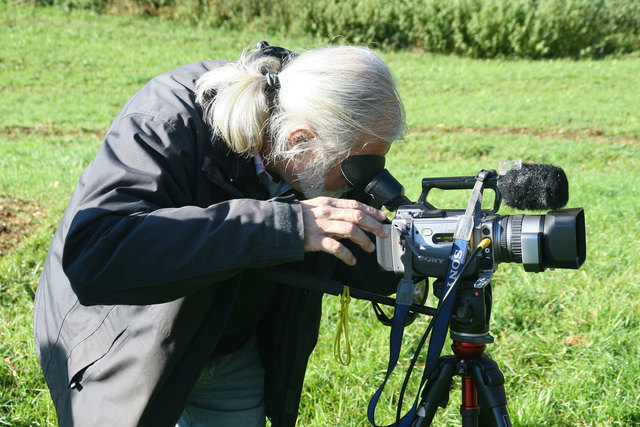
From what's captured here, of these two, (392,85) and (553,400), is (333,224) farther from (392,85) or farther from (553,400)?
(553,400)

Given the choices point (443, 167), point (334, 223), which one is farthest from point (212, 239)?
point (443, 167)

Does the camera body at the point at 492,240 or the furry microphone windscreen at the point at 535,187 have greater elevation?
the furry microphone windscreen at the point at 535,187

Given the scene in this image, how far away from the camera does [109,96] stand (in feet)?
35.3

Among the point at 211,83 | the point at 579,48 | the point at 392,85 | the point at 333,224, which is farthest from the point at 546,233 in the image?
the point at 579,48

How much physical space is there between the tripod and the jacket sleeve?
0.47 metres

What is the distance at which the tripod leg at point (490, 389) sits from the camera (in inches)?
76.9

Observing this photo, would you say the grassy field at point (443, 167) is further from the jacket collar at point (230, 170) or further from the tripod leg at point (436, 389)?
the jacket collar at point (230, 170)

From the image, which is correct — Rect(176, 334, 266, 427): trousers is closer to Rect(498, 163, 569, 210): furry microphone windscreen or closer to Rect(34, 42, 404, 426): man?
Rect(34, 42, 404, 426): man

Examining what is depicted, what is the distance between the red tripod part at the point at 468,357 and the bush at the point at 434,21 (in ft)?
46.6

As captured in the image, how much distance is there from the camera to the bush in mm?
15797

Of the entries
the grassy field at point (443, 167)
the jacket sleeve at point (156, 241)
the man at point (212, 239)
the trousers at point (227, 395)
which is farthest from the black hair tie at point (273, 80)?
the grassy field at point (443, 167)

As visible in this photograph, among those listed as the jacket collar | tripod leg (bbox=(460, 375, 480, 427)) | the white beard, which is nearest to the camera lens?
tripod leg (bbox=(460, 375, 480, 427))

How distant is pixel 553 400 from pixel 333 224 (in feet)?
5.61

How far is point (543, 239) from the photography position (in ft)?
6.01
